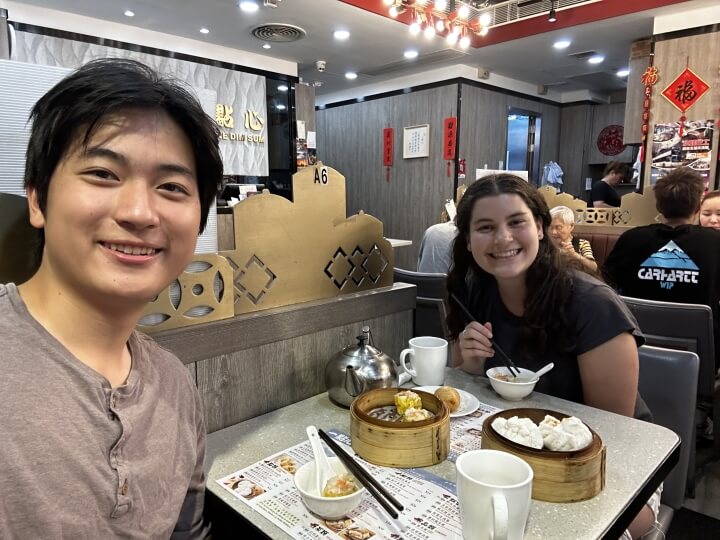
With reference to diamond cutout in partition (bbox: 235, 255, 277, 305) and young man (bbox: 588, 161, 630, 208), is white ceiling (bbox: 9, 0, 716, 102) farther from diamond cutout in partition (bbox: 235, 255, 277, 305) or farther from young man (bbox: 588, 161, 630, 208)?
diamond cutout in partition (bbox: 235, 255, 277, 305)

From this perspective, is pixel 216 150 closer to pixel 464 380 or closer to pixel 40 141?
pixel 40 141

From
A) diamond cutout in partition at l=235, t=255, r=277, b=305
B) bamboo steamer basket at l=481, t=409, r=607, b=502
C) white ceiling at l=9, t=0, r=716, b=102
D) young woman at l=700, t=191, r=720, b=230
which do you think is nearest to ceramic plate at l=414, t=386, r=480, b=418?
bamboo steamer basket at l=481, t=409, r=607, b=502

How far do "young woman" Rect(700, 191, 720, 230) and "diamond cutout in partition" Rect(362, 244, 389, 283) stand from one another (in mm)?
2541

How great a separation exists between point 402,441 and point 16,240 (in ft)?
2.72

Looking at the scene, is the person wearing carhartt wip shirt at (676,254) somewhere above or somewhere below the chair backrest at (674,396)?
above

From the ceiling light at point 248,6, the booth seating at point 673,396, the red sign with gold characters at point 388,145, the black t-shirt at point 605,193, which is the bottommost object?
the booth seating at point 673,396

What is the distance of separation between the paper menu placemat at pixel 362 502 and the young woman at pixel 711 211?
289cm

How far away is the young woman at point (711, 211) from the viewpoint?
306cm

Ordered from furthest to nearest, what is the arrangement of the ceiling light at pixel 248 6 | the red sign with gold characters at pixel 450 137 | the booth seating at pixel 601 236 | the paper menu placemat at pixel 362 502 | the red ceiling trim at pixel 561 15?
the red sign with gold characters at pixel 450 137
the red ceiling trim at pixel 561 15
the ceiling light at pixel 248 6
the booth seating at pixel 601 236
the paper menu placemat at pixel 362 502

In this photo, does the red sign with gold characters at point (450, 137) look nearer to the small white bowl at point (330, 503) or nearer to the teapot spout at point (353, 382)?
the teapot spout at point (353, 382)

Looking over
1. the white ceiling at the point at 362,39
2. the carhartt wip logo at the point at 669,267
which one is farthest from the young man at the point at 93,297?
the white ceiling at the point at 362,39

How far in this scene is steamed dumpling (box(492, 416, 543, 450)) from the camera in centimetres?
96

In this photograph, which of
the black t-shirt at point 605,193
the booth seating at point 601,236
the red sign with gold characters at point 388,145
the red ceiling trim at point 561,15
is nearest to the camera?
the booth seating at point 601,236

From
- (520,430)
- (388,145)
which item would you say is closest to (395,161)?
(388,145)
